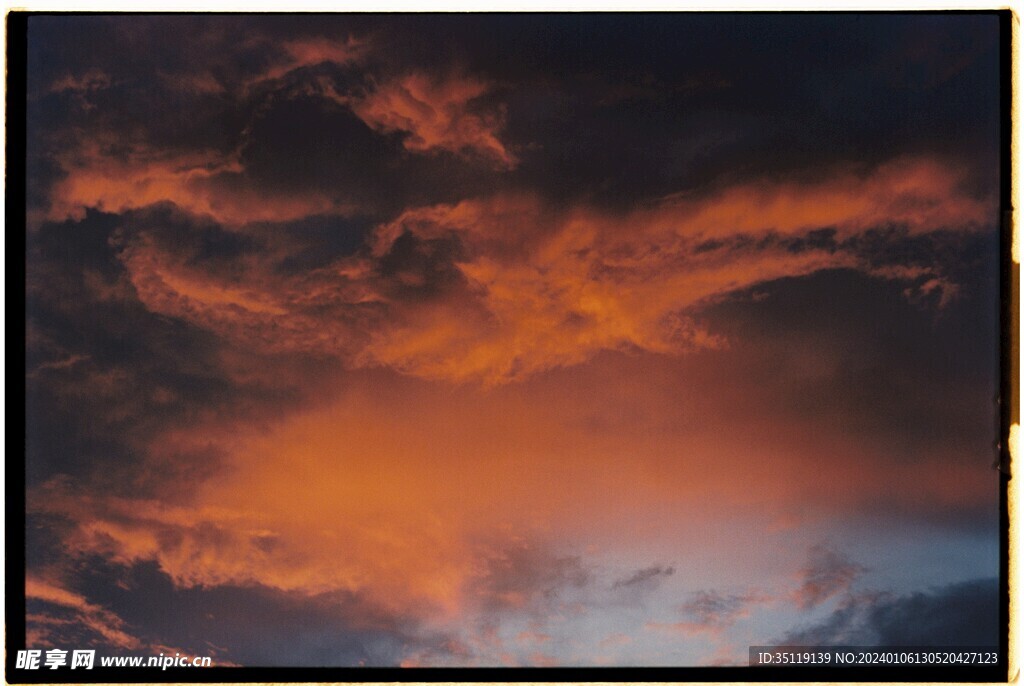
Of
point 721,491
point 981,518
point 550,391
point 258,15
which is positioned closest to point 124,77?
point 258,15

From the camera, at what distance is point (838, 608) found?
2420mm

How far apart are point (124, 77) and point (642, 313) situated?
6.18 feet

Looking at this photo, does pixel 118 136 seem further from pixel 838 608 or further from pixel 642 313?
pixel 838 608

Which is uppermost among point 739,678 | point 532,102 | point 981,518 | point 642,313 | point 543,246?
point 532,102

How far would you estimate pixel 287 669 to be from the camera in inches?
95.3

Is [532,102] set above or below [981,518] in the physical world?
above

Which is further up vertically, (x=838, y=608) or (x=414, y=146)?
(x=414, y=146)

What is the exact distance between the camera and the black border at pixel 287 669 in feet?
7.90

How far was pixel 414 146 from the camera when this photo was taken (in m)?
2.42

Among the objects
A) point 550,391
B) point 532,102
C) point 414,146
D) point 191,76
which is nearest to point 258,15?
point 191,76

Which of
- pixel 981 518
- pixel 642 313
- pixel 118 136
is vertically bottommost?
pixel 981 518

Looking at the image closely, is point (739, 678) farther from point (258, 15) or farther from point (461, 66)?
point (258, 15)

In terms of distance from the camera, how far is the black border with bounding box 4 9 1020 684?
2408 millimetres

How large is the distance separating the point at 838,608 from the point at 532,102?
1.96m
